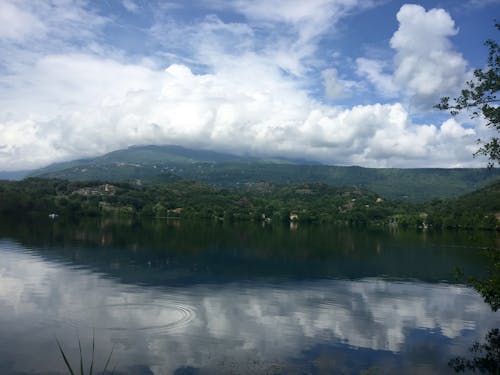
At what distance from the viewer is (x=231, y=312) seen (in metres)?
41.7

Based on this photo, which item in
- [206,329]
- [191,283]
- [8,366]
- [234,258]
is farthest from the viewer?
[234,258]

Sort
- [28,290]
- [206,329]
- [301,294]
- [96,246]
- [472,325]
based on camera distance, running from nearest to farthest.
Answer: [206,329], [472,325], [28,290], [301,294], [96,246]

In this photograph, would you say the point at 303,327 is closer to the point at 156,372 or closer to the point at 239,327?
the point at 239,327

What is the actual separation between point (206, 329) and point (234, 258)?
45.4 m

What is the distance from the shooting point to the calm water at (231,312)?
29031 mm

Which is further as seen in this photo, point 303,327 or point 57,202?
point 57,202

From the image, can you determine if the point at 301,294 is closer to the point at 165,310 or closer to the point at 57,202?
the point at 165,310

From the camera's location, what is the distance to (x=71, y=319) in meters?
36.9

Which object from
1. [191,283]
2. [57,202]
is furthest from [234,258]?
[57,202]

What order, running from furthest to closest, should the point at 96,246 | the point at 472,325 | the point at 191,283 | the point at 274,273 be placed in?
the point at 96,246, the point at 274,273, the point at 191,283, the point at 472,325

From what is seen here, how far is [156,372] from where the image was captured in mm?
26344

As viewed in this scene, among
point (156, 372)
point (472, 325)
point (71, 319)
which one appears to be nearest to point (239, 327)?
point (156, 372)

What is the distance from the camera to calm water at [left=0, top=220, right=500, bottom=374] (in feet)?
95.2

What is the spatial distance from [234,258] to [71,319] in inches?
1794
